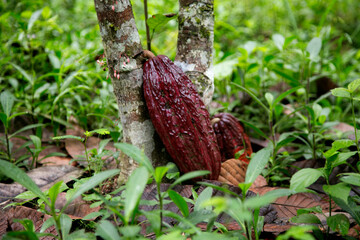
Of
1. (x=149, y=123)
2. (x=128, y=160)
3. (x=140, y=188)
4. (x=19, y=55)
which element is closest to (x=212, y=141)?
(x=149, y=123)

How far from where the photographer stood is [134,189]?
759mm

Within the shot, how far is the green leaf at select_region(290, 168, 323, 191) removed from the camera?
969mm

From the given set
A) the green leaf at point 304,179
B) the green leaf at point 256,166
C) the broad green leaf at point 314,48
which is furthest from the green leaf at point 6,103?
the broad green leaf at point 314,48

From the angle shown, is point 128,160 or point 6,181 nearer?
point 128,160

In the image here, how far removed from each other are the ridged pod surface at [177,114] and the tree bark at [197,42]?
14cm

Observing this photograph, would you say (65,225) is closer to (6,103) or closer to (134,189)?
(134,189)

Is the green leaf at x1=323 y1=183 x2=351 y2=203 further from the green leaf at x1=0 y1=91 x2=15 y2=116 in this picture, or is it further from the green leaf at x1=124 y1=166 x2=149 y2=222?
the green leaf at x1=0 y1=91 x2=15 y2=116

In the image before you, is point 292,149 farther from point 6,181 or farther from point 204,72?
point 6,181

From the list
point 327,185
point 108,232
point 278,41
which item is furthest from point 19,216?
point 278,41

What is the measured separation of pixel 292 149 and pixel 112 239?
1.87 m

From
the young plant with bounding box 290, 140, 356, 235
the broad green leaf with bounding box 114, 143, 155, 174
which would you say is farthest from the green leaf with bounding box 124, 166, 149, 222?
the young plant with bounding box 290, 140, 356, 235

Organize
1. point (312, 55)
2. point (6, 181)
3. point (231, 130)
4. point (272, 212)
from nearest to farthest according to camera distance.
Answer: point (272, 212) < point (6, 181) < point (231, 130) < point (312, 55)

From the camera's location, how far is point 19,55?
9.12 feet

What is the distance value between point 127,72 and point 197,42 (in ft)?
1.46
